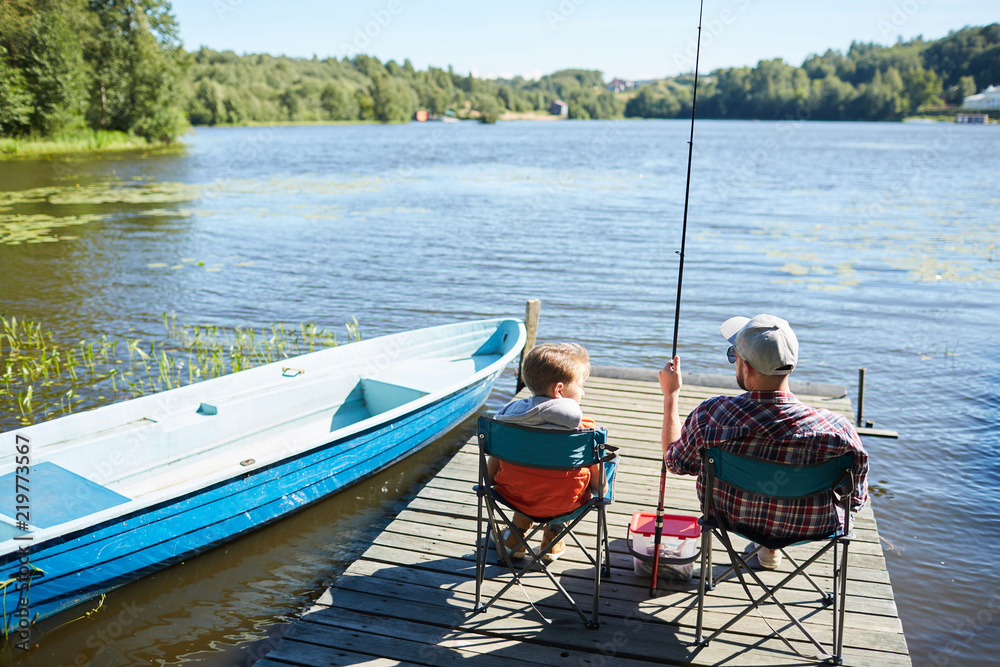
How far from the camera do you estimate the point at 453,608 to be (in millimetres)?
3334

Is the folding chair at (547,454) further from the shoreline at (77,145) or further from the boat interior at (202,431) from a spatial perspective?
the shoreline at (77,145)

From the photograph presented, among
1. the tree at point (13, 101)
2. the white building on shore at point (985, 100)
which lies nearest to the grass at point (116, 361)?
the tree at point (13, 101)

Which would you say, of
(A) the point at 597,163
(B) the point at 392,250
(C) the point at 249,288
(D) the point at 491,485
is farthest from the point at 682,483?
(A) the point at 597,163

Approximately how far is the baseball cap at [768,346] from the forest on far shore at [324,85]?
126 feet

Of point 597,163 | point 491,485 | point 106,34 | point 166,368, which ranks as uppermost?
point 106,34

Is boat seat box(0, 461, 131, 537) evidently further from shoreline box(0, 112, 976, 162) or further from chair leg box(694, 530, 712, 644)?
shoreline box(0, 112, 976, 162)

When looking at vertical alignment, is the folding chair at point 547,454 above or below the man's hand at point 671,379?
below

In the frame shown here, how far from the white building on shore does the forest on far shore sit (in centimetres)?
121

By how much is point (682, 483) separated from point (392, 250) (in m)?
11.9

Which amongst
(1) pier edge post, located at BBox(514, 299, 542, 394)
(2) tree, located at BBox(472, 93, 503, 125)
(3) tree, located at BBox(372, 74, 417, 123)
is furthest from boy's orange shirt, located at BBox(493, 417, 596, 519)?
(2) tree, located at BBox(472, 93, 503, 125)

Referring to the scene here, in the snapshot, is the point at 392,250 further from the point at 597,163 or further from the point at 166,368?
the point at 597,163

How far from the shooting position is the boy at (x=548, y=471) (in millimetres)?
3078

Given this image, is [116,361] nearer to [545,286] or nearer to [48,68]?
[545,286]

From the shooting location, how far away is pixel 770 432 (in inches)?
107
